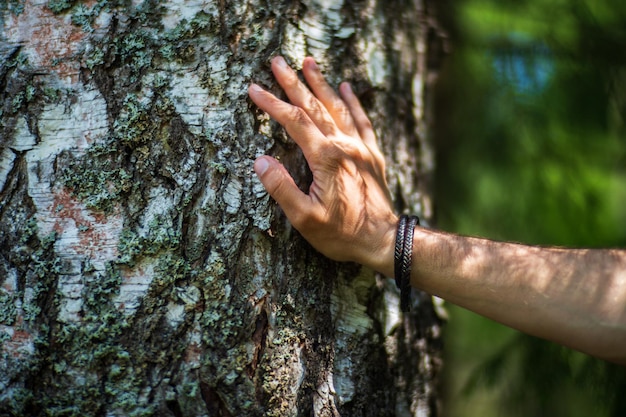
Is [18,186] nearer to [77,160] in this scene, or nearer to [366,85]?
[77,160]

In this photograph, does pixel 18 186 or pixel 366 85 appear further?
pixel 366 85

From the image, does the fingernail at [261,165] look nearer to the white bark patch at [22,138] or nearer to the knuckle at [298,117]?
the knuckle at [298,117]

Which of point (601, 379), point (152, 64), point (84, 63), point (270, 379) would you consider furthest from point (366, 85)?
point (601, 379)

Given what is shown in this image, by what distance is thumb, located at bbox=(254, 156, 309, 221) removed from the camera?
4.29ft

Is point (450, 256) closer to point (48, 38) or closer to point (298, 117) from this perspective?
point (298, 117)

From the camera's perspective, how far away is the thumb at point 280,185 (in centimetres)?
131

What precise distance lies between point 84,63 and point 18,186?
1.20 feet

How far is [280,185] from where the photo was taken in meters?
1.31

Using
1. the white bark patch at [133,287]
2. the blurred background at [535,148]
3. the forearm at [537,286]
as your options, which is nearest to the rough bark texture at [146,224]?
the white bark patch at [133,287]

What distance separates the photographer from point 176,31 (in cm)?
135

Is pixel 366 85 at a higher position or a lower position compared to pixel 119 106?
lower

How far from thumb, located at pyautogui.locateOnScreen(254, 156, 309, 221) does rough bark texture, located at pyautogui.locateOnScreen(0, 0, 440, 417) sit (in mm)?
51

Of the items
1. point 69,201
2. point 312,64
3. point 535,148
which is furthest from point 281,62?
point 535,148

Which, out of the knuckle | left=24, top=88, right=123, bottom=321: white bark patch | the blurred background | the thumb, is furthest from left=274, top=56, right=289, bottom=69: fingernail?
the blurred background
